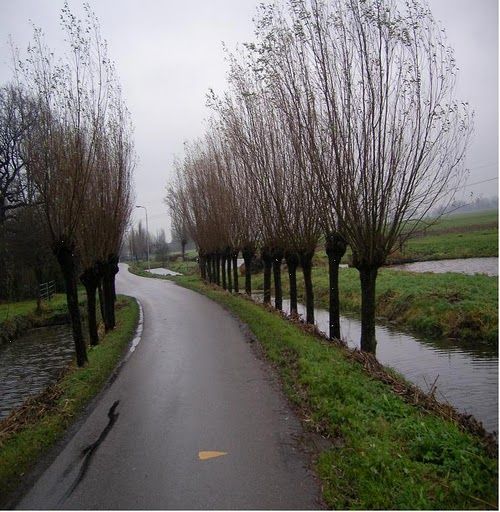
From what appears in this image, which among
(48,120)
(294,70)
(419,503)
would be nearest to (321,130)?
(294,70)

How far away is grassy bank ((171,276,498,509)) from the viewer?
4.48 metres

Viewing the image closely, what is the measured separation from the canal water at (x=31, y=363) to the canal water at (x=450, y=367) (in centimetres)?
786

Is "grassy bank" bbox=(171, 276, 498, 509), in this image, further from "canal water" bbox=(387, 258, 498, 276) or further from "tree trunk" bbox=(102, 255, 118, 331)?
"canal water" bbox=(387, 258, 498, 276)

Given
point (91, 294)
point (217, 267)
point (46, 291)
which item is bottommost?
point (46, 291)

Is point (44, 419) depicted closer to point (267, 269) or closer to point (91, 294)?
point (91, 294)

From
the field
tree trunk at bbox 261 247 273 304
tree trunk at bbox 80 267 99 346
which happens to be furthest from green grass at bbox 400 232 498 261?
tree trunk at bbox 80 267 99 346

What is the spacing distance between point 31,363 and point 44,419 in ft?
29.8

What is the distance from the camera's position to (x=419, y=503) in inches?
169

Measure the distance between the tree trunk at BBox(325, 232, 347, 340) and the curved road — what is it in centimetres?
273

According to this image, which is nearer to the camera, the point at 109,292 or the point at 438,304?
the point at 438,304

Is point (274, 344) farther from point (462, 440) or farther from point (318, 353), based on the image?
point (462, 440)

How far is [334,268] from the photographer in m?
12.8

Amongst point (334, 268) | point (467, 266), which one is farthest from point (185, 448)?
point (467, 266)

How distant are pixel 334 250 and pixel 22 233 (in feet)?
77.9
